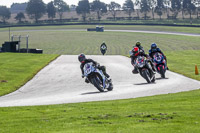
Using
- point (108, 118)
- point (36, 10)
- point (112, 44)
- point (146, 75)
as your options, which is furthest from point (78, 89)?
point (36, 10)

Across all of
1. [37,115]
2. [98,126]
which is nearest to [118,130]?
[98,126]

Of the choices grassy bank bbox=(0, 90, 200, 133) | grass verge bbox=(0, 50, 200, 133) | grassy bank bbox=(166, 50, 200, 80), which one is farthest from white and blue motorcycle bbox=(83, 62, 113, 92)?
grassy bank bbox=(166, 50, 200, 80)

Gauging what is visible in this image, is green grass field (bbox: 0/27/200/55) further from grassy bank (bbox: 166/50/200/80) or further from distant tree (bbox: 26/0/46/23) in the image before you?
distant tree (bbox: 26/0/46/23)

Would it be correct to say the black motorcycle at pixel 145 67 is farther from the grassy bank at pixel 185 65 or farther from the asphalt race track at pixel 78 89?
the grassy bank at pixel 185 65

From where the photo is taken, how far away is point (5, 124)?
1001cm

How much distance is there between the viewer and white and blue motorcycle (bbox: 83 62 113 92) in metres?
17.5

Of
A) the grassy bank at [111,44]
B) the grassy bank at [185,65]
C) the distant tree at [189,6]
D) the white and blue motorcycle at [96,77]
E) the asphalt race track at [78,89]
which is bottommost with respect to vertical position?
the asphalt race track at [78,89]

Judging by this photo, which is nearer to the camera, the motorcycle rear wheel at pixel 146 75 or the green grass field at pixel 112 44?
the motorcycle rear wheel at pixel 146 75

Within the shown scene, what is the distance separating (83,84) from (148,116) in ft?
37.5

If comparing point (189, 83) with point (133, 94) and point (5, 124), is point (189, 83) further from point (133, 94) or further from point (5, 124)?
point (5, 124)

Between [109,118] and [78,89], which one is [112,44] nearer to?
[78,89]

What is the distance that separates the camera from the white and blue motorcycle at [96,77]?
17547mm

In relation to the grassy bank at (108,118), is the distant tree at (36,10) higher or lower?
higher

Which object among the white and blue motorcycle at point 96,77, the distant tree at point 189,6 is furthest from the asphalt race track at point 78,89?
the distant tree at point 189,6
